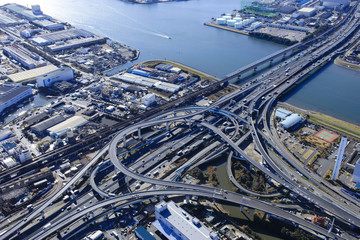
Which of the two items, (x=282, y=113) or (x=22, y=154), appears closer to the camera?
(x=22, y=154)

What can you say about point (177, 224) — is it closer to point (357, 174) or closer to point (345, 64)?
point (357, 174)

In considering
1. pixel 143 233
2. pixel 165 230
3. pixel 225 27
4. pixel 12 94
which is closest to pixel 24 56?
pixel 12 94

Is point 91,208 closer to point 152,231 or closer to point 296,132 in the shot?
point 152,231

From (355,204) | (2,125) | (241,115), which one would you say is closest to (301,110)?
(241,115)

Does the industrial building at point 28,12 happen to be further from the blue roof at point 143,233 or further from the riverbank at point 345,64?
the blue roof at point 143,233

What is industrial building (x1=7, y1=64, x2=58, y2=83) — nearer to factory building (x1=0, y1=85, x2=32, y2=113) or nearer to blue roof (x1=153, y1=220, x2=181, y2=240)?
factory building (x1=0, y1=85, x2=32, y2=113)

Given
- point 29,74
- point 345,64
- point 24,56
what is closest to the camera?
point 29,74

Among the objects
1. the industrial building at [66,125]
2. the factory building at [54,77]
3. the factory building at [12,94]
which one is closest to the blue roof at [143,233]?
the industrial building at [66,125]
